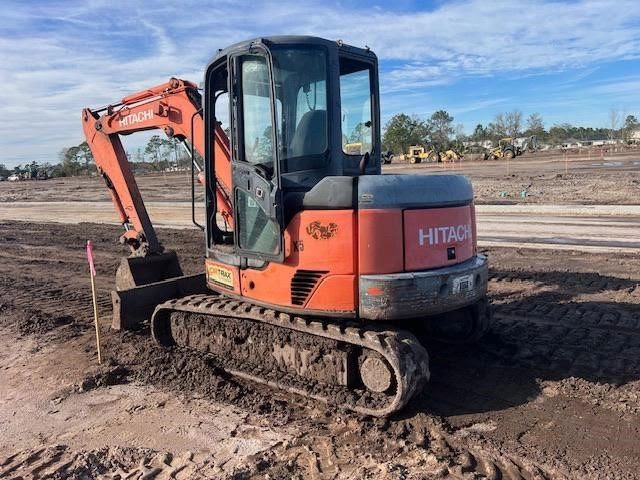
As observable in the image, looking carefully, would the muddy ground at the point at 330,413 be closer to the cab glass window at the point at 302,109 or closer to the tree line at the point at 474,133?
the cab glass window at the point at 302,109

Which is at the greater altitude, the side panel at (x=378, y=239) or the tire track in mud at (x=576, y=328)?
the side panel at (x=378, y=239)

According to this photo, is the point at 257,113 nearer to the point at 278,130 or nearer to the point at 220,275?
the point at 278,130

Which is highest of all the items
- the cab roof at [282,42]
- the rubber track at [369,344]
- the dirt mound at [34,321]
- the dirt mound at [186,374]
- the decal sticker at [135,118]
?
the cab roof at [282,42]

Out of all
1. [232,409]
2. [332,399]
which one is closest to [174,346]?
[232,409]

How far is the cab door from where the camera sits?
4762 mm

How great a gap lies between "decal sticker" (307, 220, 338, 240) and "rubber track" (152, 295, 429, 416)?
74 centimetres

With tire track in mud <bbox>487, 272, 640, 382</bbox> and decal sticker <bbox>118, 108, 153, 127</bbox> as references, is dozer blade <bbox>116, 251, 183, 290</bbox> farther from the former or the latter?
tire track in mud <bbox>487, 272, 640, 382</bbox>

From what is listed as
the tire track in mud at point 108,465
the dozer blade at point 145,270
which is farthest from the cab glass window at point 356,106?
the dozer blade at point 145,270

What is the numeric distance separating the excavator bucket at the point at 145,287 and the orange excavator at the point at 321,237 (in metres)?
1.06

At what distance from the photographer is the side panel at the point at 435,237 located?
4.60 meters

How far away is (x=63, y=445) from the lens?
14.1 feet

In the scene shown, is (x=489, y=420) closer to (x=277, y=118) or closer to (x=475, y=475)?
(x=475, y=475)

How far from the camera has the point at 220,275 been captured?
564cm

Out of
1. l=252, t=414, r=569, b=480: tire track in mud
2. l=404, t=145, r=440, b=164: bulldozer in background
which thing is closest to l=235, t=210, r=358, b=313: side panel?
l=252, t=414, r=569, b=480: tire track in mud
